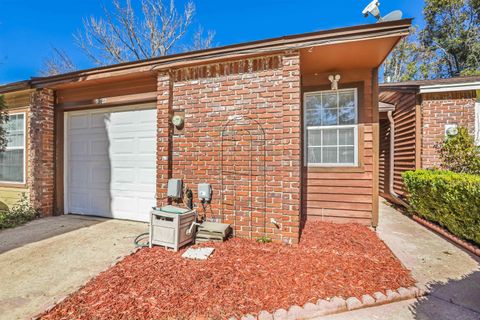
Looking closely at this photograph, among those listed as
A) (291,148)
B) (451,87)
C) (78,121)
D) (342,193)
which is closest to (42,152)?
(78,121)

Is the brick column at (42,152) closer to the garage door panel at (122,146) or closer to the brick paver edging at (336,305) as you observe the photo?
the garage door panel at (122,146)

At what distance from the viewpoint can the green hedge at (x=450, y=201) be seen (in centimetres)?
329

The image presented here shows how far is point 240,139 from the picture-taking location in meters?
3.54

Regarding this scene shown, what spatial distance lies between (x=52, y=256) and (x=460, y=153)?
777cm

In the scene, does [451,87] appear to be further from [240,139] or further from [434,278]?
[240,139]

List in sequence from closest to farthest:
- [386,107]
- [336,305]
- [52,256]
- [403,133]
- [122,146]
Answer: [336,305]
[52,256]
[122,146]
[403,133]
[386,107]

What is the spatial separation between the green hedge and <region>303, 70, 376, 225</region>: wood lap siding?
1138 mm

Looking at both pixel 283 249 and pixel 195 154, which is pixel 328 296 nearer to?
pixel 283 249

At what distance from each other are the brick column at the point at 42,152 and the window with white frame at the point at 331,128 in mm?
5521

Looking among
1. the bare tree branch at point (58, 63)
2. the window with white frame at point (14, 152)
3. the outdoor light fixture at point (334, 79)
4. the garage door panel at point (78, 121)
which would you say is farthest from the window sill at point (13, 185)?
the bare tree branch at point (58, 63)

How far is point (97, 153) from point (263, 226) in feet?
12.7

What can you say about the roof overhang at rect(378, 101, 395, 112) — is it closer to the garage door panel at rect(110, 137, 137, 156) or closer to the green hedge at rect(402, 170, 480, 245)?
the green hedge at rect(402, 170, 480, 245)

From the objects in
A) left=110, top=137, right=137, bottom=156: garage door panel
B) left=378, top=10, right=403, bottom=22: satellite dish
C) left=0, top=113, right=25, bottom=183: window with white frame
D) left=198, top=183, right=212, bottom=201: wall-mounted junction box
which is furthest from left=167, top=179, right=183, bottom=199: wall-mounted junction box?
left=0, top=113, right=25, bottom=183: window with white frame

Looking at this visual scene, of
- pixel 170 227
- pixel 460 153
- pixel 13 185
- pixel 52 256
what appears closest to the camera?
pixel 52 256
